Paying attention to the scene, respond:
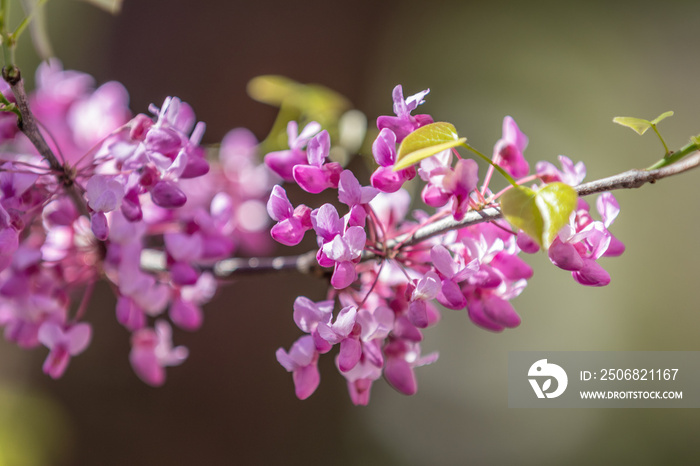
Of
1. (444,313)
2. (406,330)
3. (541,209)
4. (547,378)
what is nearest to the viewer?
(541,209)

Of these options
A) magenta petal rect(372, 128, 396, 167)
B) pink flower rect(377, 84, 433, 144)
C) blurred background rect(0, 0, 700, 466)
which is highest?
pink flower rect(377, 84, 433, 144)

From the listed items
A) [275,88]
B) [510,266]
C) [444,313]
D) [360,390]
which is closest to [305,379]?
[360,390]

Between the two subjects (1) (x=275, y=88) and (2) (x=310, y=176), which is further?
(1) (x=275, y=88)

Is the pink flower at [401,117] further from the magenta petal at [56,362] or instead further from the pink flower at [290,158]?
the magenta petal at [56,362]

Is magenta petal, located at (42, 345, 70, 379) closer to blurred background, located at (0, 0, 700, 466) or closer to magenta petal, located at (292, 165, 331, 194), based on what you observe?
magenta petal, located at (292, 165, 331, 194)

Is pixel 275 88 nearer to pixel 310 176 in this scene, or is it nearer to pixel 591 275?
pixel 310 176

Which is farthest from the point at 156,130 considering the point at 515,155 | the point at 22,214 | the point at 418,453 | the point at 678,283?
the point at 678,283

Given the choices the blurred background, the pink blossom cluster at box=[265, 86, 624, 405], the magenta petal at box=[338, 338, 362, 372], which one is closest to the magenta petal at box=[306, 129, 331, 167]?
the pink blossom cluster at box=[265, 86, 624, 405]

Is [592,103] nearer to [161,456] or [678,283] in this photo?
[678,283]
